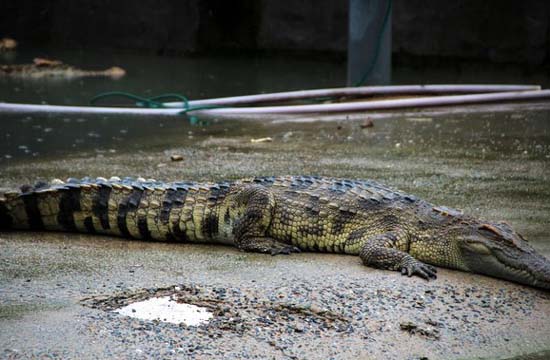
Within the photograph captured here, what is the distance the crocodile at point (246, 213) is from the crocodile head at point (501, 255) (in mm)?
172

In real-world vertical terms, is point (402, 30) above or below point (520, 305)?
above

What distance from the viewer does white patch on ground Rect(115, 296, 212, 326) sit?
3473 mm

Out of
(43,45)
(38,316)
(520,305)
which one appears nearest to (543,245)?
(520,305)

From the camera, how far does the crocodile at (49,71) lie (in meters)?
13.0

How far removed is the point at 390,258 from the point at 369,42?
6.29 m

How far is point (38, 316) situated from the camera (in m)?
3.44

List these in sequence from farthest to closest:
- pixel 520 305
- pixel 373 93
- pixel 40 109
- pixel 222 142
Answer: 1. pixel 373 93
2. pixel 40 109
3. pixel 222 142
4. pixel 520 305

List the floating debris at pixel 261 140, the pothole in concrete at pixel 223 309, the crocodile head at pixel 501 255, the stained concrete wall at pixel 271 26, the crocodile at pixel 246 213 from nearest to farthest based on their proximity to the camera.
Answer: the pothole in concrete at pixel 223 309, the crocodile head at pixel 501 255, the crocodile at pixel 246 213, the floating debris at pixel 261 140, the stained concrete wall at pixel 271 26

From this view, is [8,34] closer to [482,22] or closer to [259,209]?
[482,22]

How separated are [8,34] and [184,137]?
34.9 ft

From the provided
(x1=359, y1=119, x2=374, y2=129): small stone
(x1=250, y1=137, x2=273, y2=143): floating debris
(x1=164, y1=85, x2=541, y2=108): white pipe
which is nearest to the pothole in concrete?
(x1=250, y1=137, x2=273, y2=143): floating debris

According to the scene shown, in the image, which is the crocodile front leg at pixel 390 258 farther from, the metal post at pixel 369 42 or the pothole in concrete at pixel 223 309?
the metal post at pixel 369 42

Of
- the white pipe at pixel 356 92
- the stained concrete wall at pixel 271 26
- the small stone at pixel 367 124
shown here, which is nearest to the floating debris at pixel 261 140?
the small stone at pixel 367 124

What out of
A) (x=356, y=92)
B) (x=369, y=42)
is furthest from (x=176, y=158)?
(x=369, y=42)
